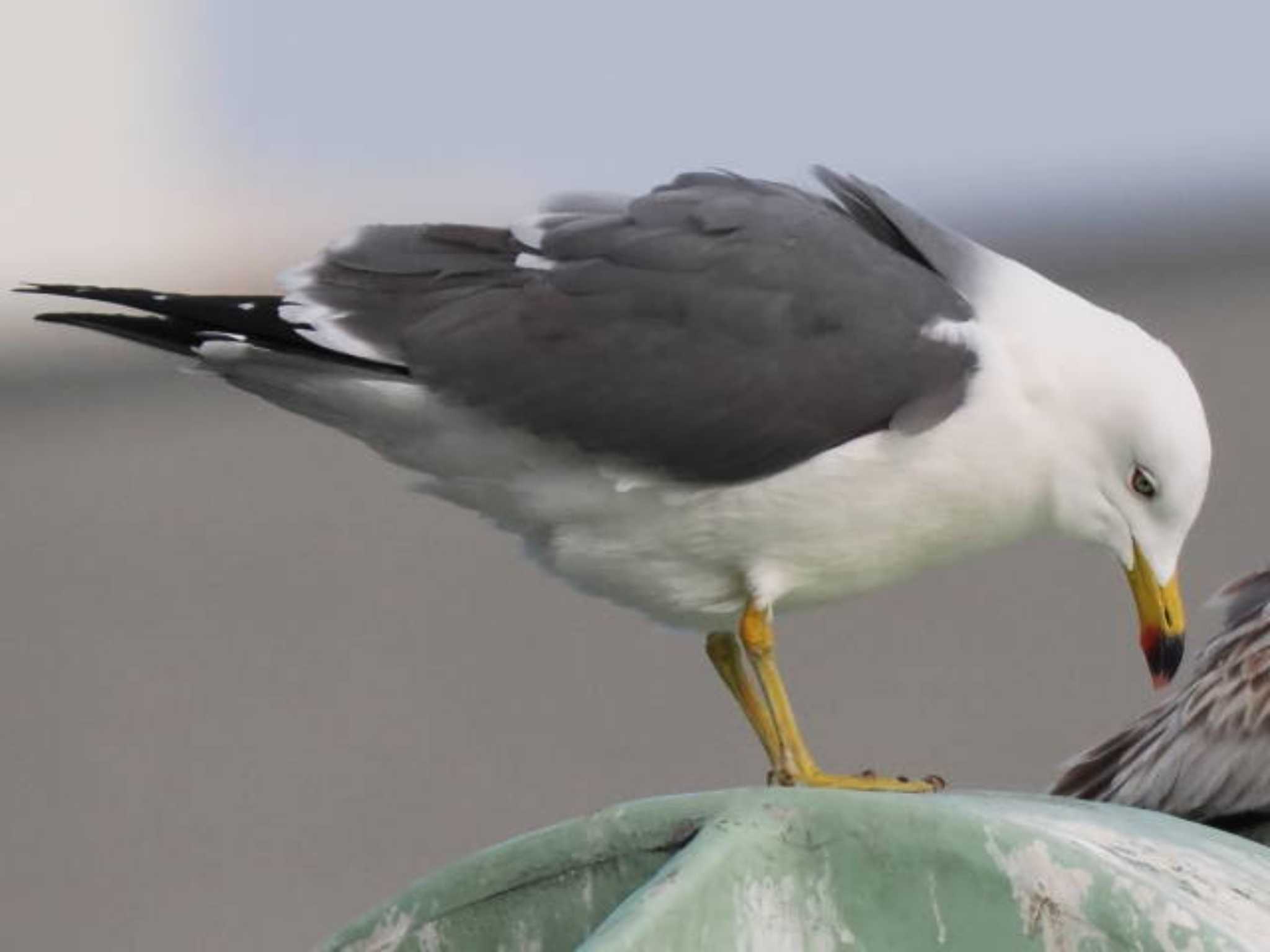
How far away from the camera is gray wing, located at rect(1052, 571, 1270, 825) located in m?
5.18

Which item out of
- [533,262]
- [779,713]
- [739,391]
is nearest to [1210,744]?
[779,713]

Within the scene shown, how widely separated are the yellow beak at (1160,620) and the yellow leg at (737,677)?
1.56 feet

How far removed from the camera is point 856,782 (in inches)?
174

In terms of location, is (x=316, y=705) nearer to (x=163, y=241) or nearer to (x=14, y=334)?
(x=14, y=334)

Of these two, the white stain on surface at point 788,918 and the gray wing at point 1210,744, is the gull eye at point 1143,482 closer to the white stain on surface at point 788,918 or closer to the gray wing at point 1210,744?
the gray wing at point 1210,744

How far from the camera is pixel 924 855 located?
136 inches

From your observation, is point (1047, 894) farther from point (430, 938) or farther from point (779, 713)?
point (779, 713)

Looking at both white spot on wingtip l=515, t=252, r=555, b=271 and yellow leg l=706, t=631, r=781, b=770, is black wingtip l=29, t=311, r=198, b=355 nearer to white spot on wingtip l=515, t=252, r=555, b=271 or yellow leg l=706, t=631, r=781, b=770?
white spot on wingtip l=515, t=252, r=555, b=271

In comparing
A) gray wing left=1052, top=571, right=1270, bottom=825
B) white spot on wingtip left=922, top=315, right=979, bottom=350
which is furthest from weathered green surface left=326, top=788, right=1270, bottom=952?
gray wing left=1052, top=571, right=1270, bottom=825

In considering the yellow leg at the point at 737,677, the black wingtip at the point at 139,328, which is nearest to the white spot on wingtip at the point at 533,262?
the black wingtip at the point at 139,328

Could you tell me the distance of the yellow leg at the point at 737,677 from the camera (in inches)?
186

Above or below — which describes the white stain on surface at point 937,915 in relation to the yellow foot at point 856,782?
above

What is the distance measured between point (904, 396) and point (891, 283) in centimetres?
14

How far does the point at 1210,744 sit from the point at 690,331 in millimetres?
1178
